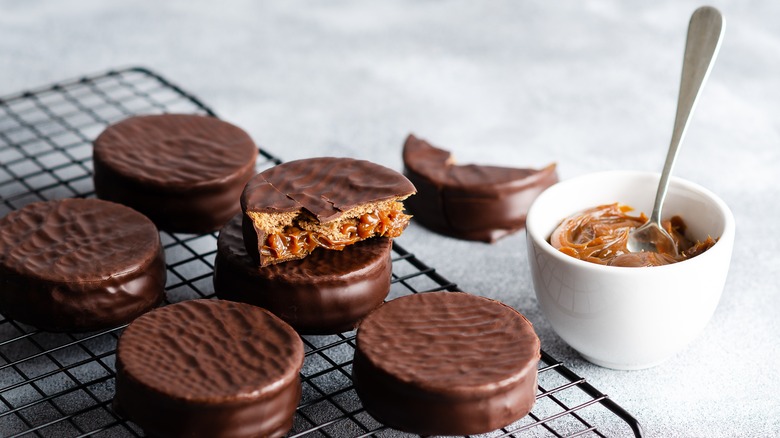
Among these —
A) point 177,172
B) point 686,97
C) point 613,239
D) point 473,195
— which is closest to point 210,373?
point 177,172

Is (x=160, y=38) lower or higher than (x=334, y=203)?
lower

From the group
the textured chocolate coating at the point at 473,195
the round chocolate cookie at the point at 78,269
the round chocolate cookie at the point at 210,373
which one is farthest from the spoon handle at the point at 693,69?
the round chocolate cookie at the point at 78,269

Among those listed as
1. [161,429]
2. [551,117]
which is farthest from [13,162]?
[551,117]

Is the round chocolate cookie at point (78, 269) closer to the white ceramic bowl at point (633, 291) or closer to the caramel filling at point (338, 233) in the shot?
the caramel filling at point (338, 233)

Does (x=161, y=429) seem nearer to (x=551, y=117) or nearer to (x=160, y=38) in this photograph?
(x=551, y=117)

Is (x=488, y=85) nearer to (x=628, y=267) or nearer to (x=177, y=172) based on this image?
(x=177, y=172)

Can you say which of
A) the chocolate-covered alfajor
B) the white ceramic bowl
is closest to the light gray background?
the white ceramic bowl

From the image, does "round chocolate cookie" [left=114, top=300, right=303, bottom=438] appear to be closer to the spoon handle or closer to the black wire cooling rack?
the black wire cooling rack
